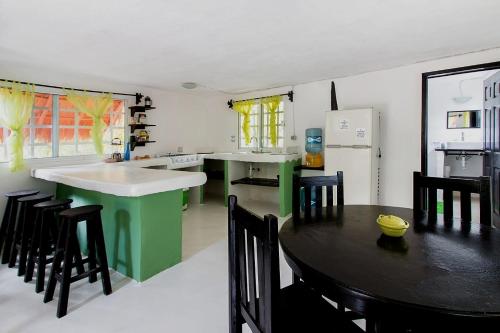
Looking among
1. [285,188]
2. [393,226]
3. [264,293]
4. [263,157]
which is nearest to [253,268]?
[264,293]

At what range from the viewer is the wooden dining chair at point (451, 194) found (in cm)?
176

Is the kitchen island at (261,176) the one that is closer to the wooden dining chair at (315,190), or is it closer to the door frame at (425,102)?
the door frame at (425,102)

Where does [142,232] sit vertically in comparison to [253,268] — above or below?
below

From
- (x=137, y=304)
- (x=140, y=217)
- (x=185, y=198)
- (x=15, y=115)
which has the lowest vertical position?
(x=137, y=304)

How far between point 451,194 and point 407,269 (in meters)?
1.09

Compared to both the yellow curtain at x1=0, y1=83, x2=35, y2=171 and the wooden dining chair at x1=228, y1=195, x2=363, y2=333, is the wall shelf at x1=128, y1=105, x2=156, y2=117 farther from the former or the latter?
the wooden dining chair at x1=228, y1=195, x2=363, y2=333

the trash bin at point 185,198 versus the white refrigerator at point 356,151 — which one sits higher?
the white refrigerator at point 356,151

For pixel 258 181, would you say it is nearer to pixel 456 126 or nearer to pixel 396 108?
pixel 396 108

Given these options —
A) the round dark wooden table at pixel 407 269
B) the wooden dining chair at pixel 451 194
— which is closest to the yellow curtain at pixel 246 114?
the wooden dining chair at pixel 451 194

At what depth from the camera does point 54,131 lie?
3.87 m

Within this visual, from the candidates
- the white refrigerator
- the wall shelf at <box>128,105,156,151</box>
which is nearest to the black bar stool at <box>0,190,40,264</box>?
the wall shelf at <box>128,105,156,151</box>

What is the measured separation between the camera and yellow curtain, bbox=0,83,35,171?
3.31 meters

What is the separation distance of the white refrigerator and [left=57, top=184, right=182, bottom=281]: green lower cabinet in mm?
2443

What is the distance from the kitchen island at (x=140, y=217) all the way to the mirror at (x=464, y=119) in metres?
6.23
